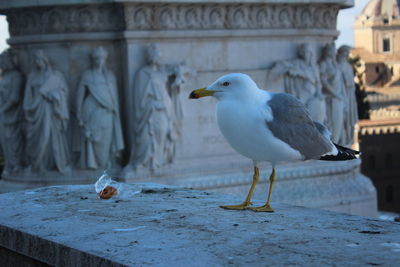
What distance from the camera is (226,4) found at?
39.9 ft

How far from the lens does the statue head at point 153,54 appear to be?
11.4 metres

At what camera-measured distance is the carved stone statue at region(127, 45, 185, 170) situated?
11.5 metres

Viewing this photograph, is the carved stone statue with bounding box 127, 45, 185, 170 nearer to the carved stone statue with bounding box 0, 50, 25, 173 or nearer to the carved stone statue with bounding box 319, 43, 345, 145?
the carved stone statue with bounding box 0, 50, 25, 173

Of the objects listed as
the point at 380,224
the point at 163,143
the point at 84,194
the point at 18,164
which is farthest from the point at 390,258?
the point at 18,164

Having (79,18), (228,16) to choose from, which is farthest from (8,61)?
(228,16)

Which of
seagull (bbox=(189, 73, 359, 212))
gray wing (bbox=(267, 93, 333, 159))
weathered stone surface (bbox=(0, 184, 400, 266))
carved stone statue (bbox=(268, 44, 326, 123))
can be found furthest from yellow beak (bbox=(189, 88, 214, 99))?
carved stone statue (bbox=(268, 44, 326, 123))

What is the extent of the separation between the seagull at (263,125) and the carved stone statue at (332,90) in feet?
28.1

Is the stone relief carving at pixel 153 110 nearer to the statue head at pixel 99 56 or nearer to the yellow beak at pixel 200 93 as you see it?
the statue head at pixel 99 56

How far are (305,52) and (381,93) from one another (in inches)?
1832

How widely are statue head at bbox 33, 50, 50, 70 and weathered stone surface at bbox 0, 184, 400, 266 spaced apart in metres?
6.52

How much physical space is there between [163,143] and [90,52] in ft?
5.09

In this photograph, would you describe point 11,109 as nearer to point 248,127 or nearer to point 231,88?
point 231,88

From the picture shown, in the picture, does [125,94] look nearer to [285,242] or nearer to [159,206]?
[159,206]

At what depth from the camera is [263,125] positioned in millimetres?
4559
